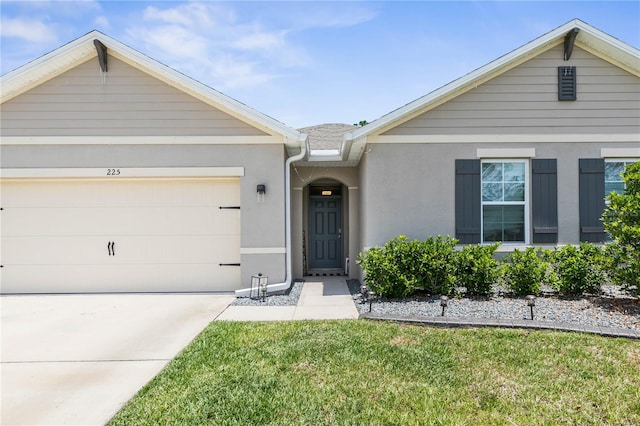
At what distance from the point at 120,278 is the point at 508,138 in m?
8.36

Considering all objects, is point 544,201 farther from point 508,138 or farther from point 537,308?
point 537,308

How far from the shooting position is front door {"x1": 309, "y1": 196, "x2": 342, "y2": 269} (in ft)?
35.3

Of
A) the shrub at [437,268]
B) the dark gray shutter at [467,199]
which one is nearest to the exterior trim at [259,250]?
A: the shrub at [437,268]

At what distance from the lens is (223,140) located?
790cm

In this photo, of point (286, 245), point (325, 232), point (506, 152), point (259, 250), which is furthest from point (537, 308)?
point (325, 232)

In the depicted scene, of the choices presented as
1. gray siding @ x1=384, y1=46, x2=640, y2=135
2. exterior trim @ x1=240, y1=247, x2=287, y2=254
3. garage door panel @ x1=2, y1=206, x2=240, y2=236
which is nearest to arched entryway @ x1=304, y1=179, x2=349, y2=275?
exterior trim @ x1=240, y1=247, x2=287, y2=254

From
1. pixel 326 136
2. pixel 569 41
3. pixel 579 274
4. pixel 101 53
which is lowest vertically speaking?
pixel 579 274

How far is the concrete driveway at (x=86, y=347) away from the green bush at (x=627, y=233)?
6.33 m

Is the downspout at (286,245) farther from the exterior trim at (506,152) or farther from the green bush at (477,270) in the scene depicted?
the exterior trim at (506,152)

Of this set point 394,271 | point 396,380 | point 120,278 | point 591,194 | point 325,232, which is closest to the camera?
point 396,380

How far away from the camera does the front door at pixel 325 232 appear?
10.8m

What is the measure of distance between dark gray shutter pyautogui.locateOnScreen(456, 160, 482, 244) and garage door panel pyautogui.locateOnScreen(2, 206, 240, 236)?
14.7ft

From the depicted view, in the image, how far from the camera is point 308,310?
6.46 metres

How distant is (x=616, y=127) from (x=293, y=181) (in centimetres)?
689
